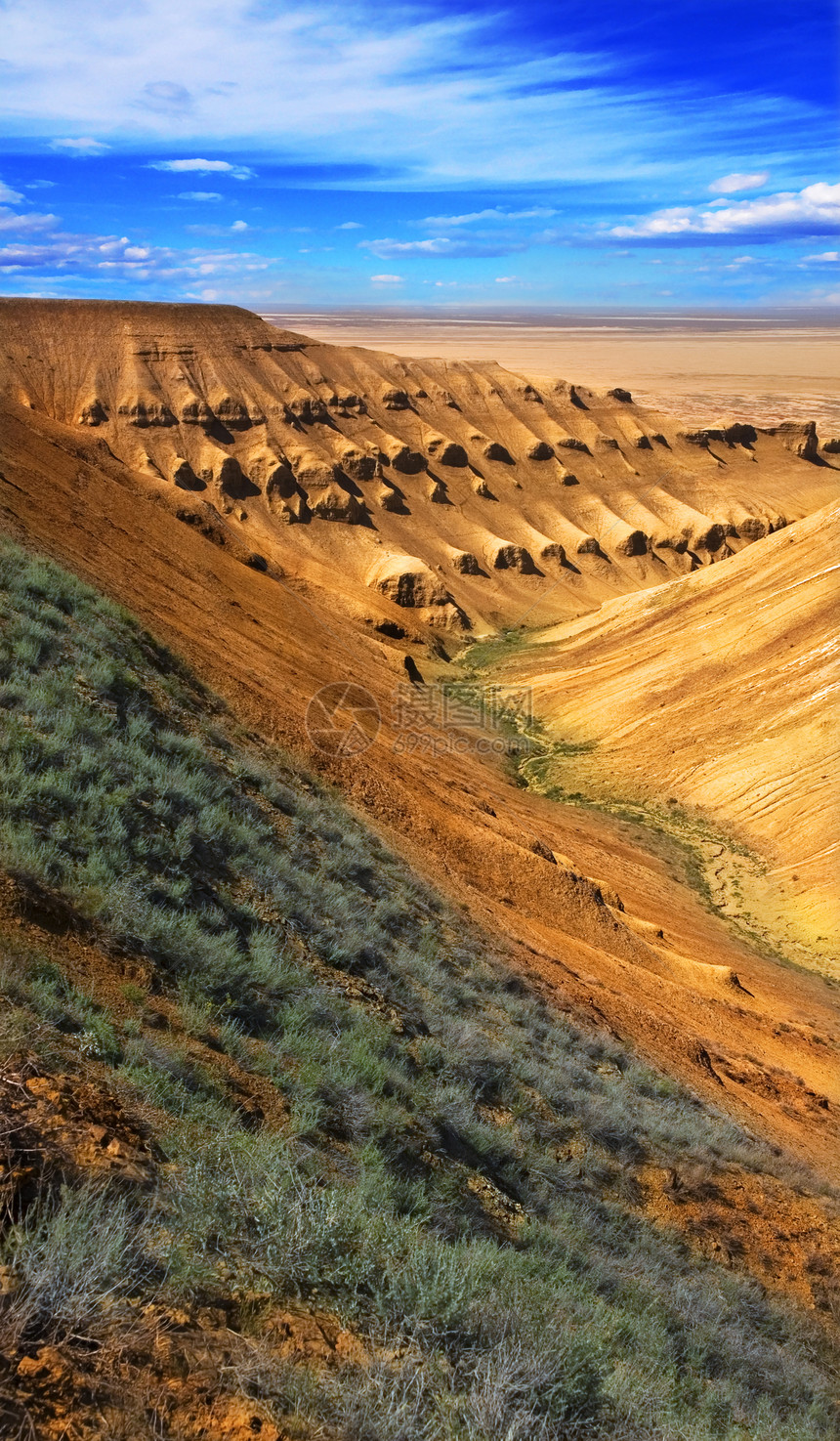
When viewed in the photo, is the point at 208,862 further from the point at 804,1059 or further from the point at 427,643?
the point at 427,643

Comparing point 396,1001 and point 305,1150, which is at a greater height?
point 305,1150

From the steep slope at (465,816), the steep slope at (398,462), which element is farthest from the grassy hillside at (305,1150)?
→ the steep slope at (398,462)

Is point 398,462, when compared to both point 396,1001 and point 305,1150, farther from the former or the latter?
point 305,1150

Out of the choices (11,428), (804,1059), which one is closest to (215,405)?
(11,428)

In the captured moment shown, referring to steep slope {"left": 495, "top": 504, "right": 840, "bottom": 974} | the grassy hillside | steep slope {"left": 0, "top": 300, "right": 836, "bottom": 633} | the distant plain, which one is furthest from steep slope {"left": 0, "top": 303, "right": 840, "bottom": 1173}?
the distant plain

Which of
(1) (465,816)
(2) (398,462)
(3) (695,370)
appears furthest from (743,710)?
(3) (695,370)

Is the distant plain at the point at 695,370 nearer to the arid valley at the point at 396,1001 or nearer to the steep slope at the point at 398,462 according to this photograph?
the steep slope at the point at 398,462
